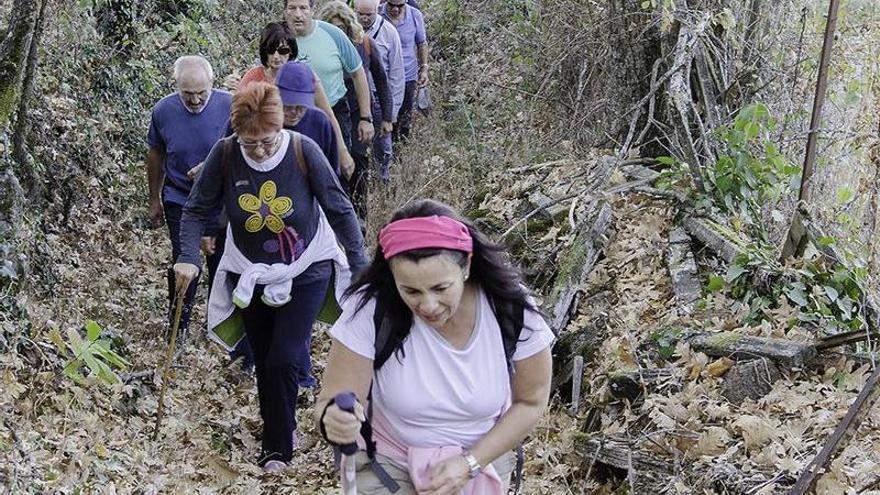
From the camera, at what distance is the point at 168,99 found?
7.73m

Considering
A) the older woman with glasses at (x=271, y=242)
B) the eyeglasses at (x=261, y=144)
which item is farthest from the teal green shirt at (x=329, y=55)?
the eyeglasses at (x=261, y=144)

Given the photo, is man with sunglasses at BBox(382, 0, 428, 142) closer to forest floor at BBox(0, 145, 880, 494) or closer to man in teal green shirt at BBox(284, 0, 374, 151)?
man in teal green shirt at BBox(284, 0, 374, 151)

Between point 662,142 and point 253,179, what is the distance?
4.54 metres

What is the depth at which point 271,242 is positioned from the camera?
5.97 metres

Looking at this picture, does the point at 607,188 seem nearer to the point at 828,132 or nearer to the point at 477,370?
the point at 828,132

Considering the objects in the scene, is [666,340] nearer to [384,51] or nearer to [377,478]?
[377,478]

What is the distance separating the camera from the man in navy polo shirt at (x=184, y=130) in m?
7.60

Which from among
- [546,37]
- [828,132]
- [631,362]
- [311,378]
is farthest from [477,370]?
[546,37]

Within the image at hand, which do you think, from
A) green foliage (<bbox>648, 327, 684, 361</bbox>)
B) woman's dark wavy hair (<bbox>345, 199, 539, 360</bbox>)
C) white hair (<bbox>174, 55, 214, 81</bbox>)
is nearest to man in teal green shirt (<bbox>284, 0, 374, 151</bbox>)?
white hair (<bbox>174, 55, 214, 81</bbox>)

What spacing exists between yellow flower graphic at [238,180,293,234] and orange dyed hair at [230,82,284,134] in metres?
0.31

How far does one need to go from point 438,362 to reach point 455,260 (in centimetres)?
33

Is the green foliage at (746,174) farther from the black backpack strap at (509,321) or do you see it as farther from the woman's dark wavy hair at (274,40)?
the black backpack strap at (509,321)

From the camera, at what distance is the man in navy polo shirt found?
24.9ft

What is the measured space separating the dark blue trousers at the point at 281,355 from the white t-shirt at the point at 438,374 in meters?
2.57
